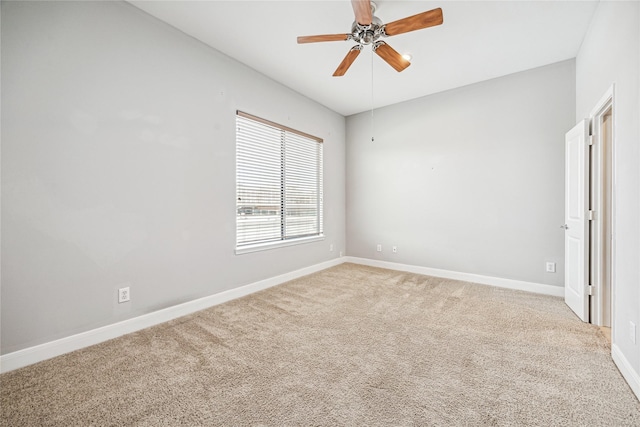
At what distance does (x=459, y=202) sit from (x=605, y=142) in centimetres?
169

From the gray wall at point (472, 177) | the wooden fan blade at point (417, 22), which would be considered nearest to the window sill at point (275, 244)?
the gray wall at point (472, 177)

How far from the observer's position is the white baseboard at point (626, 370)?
1.54 m

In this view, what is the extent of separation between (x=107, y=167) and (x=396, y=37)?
10.0ft

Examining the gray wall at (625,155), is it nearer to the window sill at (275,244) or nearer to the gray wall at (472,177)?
the gray wall at (472,177)

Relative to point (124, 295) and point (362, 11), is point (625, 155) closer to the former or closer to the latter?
point (362, 11)

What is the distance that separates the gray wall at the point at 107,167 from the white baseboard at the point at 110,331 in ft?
0.17

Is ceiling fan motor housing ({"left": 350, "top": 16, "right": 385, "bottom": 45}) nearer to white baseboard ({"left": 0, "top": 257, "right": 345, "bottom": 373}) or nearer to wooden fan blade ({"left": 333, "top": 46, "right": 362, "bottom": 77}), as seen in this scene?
wooden fan blade ({"left": 333, "top": 46, "right": 362, "bottom": 77})

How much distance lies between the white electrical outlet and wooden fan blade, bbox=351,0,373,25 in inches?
117

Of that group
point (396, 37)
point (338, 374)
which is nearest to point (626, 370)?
point (338, 374)

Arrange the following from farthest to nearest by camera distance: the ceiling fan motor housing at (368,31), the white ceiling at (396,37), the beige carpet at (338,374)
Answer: the white ceiling at (396,37)
the ceiling fan motor housing at (368,31)
the beige carpet at (338,374)

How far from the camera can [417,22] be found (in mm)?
2037

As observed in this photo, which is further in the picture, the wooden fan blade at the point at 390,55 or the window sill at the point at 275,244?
the window sill at the point at 275,244

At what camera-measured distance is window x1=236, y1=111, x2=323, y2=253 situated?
11.1ft

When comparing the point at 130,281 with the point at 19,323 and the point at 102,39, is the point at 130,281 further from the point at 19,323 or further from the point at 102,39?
the point at 102,39
